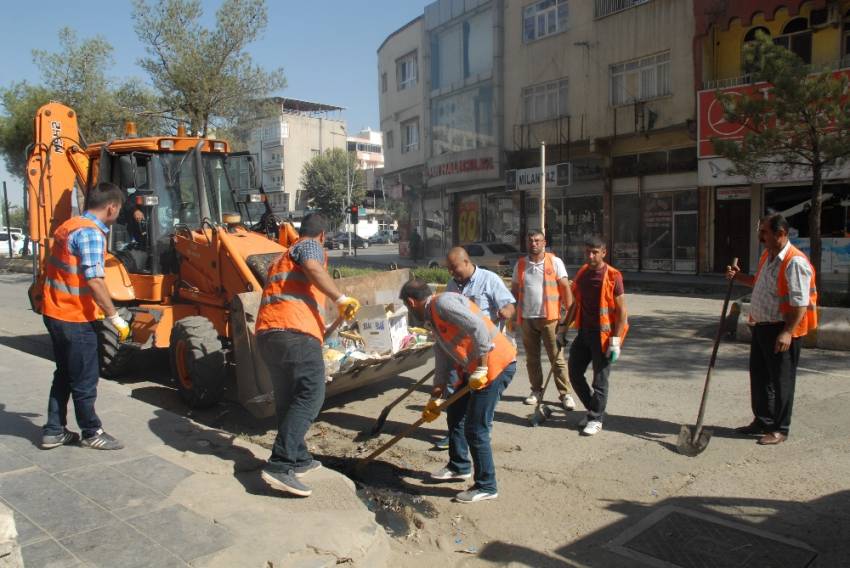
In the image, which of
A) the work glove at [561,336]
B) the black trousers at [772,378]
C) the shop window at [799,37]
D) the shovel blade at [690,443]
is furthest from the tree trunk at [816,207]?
the shop window at [799,37]

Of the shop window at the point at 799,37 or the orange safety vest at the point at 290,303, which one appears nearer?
the orange safety vest at the point at 290,303

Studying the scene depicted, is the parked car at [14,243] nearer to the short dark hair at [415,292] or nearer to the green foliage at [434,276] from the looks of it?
the green foliage at [434,276]

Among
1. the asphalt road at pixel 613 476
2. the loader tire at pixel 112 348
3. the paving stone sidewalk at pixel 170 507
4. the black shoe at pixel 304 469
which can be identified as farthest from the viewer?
the loader tire at pixel 112 348

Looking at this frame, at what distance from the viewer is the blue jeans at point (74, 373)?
16.1 ft

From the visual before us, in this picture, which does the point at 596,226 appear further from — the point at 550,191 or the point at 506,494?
the point at 506,494

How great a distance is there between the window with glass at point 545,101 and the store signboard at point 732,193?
620cm

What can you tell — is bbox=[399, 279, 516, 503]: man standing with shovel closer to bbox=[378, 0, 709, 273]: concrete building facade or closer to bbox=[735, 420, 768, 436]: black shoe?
bbox=[735, 420, 768, 436]: black shoe

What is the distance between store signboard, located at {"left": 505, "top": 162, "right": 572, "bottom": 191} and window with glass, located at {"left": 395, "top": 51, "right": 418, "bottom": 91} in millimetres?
9516

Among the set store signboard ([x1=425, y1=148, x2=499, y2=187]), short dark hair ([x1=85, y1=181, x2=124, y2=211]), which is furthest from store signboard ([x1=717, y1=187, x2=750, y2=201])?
short dark hair ([x1=85, y1=181, x2=124, y2=211])

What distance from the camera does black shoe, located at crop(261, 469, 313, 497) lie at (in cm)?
431

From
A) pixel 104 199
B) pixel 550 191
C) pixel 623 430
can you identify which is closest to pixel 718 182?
pixel 550 191

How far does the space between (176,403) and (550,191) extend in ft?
68.8

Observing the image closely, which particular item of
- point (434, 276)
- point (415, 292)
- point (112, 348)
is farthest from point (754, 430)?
point (434, 276)

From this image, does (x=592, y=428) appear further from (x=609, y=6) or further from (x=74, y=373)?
(x=609, y=6)
